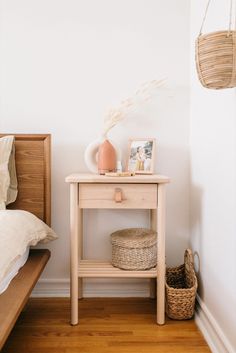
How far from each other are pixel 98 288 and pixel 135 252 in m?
0.49

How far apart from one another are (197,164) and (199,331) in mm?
876

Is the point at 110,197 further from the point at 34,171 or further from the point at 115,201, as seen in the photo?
the point at 34,171

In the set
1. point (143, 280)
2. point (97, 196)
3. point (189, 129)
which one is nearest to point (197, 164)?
point (189, 129)

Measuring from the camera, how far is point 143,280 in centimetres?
224

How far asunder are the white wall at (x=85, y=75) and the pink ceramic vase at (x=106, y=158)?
0.26 meters

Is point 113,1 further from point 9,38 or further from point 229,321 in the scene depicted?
point 229,321

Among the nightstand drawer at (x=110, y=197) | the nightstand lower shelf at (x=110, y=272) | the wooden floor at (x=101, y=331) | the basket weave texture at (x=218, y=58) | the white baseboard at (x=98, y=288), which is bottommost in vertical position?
the wooden floor at (x=101, y=331)

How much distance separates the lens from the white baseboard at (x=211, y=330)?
150cm

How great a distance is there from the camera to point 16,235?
150cm

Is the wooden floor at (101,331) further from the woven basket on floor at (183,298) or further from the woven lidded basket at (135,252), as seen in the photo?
the woven lidded basket at (135,252)

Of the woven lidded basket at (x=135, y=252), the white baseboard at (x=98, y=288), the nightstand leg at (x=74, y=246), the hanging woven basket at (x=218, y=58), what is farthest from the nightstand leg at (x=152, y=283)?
the hanging woven basket at (x=218, y=58)

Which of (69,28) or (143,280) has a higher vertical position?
(69,28)

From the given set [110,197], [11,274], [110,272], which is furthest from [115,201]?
[11,274]

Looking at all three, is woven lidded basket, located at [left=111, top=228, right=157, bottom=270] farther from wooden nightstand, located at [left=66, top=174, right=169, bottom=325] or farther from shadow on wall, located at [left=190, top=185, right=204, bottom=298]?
shadow on wall, located at [left=190, top=185, right=204, bottom=298]
